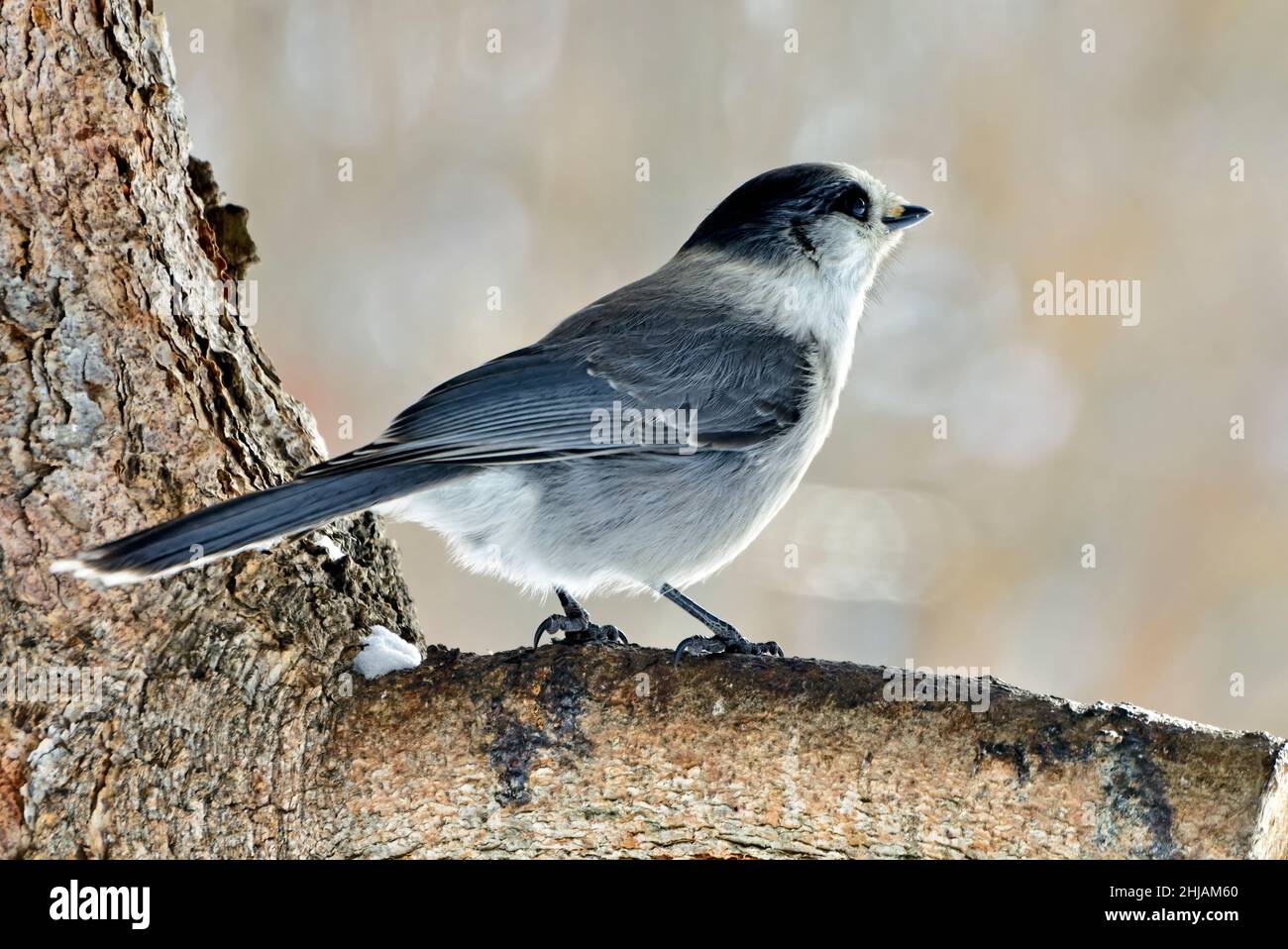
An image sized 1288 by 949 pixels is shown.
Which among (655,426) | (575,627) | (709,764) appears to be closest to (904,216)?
(655,426)

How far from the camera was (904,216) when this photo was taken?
3865mm

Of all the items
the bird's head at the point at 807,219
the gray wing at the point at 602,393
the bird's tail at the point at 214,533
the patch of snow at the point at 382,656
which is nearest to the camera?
the bird's tail at the point at 214,533

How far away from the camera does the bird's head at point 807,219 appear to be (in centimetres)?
376

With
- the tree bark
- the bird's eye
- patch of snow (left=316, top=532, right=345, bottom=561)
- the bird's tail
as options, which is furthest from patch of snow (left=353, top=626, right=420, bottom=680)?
the bird's eye

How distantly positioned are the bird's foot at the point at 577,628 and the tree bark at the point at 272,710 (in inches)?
17.8

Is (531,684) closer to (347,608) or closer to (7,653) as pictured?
(347,608)

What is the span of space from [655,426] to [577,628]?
0.57m

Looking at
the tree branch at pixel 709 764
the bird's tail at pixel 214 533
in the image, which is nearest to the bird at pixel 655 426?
the bird's tail at pixel 214 533

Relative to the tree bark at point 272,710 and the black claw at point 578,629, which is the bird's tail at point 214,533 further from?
Answer: the black claw at point 578,629

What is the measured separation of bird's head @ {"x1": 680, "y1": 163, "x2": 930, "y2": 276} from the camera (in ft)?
12.3

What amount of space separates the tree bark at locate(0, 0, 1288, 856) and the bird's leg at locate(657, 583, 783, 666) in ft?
0.57

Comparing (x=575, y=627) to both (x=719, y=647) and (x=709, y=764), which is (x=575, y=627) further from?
(x=709, y=764)

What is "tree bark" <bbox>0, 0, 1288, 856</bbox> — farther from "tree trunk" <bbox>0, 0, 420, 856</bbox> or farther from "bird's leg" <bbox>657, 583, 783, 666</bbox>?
"bird's leg" <bbox>657, 583, 783, 666</bbox>

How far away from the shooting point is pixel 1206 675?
4508 mm
